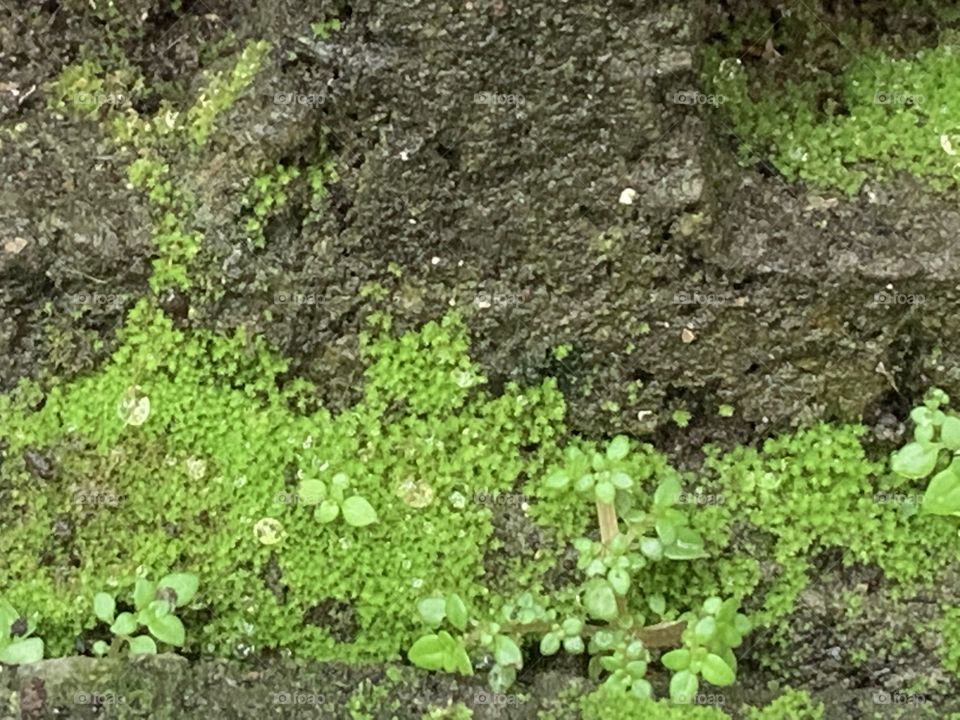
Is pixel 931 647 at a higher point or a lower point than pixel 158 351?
lower

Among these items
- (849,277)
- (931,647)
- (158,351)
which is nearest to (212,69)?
(158,351)

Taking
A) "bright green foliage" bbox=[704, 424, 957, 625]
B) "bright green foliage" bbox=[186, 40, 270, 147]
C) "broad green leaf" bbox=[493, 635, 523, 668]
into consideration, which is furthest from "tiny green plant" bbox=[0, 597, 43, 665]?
"bright green foliage" bbox=[704, 424, 957, 625]

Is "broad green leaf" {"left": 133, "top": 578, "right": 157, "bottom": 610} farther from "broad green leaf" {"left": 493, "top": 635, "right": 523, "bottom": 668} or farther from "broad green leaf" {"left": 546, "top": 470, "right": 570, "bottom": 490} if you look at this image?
"broad green leaf" {"left": 546, "top": 470, "right": 570, "bottom": 490}

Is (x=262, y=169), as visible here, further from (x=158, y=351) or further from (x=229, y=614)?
(x=229, y=614)

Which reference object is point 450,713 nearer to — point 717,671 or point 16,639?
point 717,671

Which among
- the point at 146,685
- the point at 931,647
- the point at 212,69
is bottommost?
the point at 931,647
